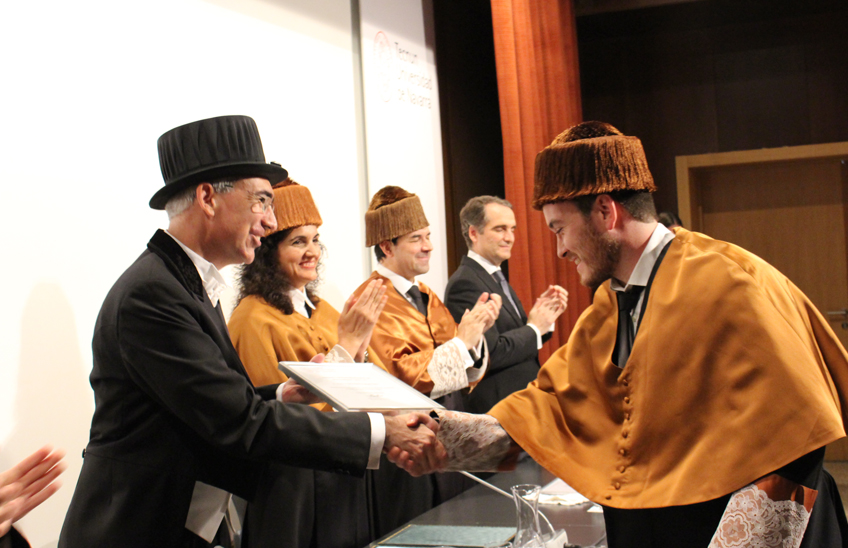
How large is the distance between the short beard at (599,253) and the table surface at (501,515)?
62cm

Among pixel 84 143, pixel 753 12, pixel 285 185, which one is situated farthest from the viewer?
pixel 753 12

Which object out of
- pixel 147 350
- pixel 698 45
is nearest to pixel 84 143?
pixel 147 350

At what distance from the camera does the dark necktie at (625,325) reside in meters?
1.59

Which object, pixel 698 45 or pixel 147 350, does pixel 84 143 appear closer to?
pixel 147 350

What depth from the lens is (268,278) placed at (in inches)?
107

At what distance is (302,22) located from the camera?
3.67 metres

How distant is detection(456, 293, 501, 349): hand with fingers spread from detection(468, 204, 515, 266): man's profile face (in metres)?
0.59

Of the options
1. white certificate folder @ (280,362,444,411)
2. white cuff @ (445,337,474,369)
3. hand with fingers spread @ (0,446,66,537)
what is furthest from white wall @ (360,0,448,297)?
hand with fingers spread @ (0,446,66,537)

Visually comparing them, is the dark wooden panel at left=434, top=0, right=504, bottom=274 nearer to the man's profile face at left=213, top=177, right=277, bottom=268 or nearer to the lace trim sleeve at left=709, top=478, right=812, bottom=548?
the man's profile face at left=213, top=177, right=277, bottom=268

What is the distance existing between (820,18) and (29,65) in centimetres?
591

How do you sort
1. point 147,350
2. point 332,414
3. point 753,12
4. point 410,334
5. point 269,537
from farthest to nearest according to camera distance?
1. point 753,12
2. point 410,334
3. point 269,537
4. point 332,414
5. point 147,350

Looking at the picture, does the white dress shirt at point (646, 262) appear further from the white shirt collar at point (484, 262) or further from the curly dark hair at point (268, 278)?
the white shirt collar at point (484, 262)

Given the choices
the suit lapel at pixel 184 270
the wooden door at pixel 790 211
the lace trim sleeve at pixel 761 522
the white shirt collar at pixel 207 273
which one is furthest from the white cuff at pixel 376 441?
the wooden door at pixel 790 211

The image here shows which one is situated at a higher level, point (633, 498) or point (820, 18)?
point (820, 18)
